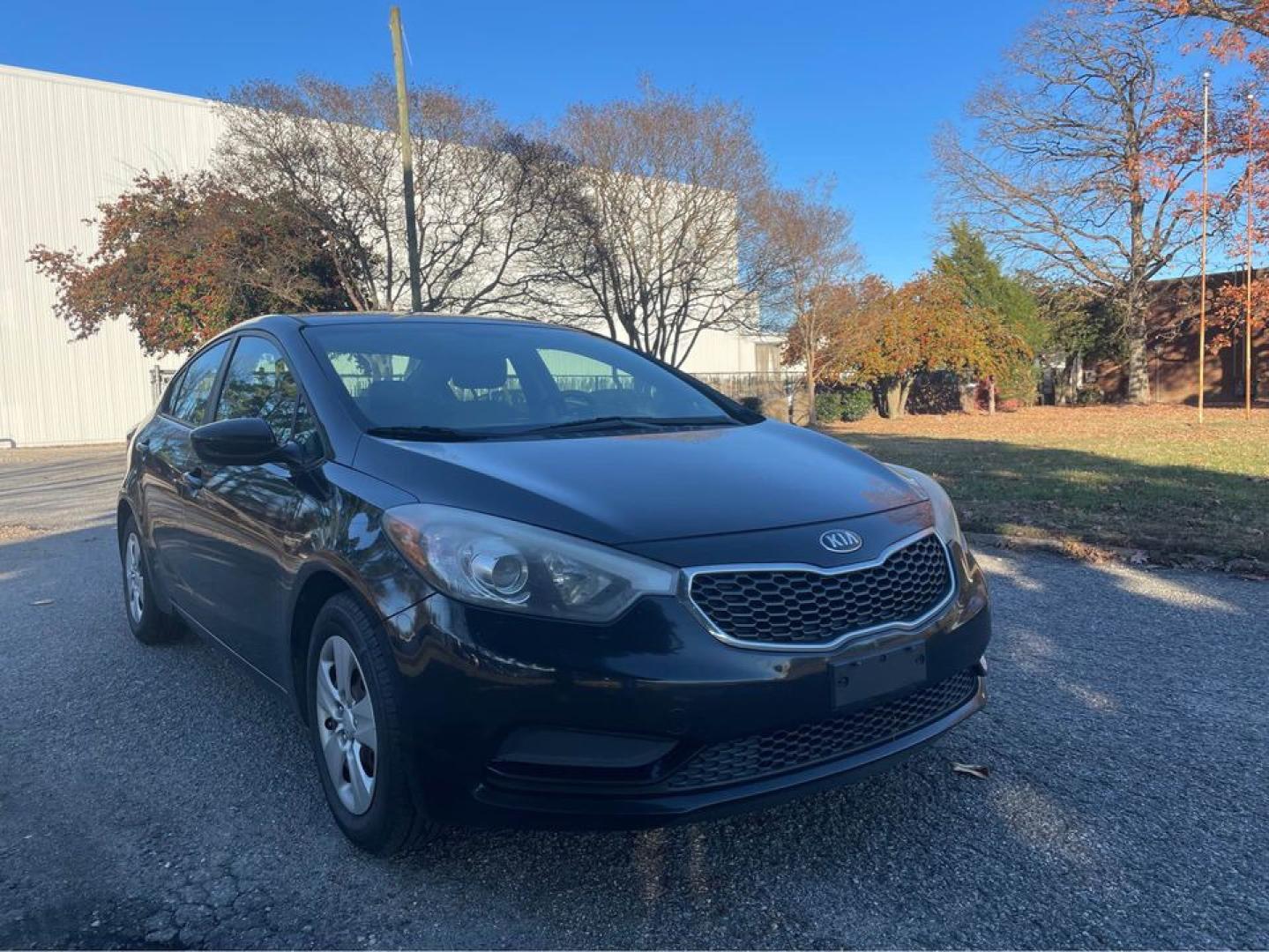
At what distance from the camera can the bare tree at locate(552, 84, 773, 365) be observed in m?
21.5

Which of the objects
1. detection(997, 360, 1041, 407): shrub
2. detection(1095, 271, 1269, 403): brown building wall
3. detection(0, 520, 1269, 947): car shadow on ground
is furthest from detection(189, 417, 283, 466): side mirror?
detection(1095, 271, 1269, 403): brown building wall

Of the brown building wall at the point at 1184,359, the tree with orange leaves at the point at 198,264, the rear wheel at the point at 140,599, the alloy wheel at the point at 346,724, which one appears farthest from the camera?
the brown building wall at the point at 1184,359

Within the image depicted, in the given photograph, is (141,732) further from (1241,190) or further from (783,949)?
(1241,190)

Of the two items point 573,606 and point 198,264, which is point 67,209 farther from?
point 573,606

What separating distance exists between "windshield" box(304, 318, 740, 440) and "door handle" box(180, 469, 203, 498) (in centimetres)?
79

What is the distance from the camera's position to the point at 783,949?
216 cm

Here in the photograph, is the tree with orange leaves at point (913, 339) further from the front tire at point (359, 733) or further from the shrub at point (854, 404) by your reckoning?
the front tire at point (359, 733)

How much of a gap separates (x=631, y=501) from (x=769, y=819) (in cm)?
111

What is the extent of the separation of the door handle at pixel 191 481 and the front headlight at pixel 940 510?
8.90 feet

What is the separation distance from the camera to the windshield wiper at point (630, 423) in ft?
10.3

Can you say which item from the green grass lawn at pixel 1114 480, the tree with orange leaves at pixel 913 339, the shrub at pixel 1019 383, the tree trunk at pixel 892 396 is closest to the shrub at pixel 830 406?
the tree with orange leaves at pixel 913 339

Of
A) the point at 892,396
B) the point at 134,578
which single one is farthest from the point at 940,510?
the point at 892,396

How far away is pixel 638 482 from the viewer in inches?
101

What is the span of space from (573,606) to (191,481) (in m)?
2.32
